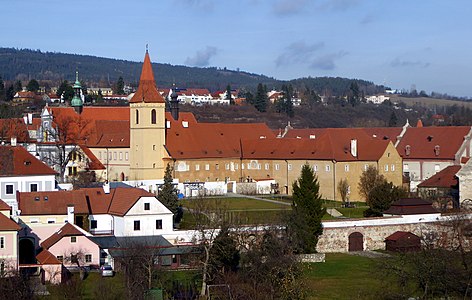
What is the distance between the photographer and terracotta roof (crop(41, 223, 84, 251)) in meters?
41.3

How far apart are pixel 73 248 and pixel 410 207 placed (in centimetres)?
1884

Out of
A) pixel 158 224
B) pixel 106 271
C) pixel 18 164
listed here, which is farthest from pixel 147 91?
pixel 106 271

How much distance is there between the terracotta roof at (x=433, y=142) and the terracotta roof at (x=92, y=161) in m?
22.0

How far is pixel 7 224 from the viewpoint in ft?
129

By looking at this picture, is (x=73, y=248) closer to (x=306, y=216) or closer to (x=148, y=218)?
(x=148, y=218)

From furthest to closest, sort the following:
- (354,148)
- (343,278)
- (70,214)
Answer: (354,148) < (70,214) < (343,278)

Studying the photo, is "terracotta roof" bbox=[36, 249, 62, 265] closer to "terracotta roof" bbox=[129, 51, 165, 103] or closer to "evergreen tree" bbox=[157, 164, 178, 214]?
"evergreen tree" bbox=[157, 164, 178, 214]

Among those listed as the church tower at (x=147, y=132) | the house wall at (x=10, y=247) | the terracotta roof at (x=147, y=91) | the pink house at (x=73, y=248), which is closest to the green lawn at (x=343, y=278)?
the pink house at (x=73, y=248)

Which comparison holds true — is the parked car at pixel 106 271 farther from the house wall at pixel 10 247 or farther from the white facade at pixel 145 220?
the white facade at pixel 145 220

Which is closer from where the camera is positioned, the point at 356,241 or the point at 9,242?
the point at 9,242

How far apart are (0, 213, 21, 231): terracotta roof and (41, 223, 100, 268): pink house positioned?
7.54 ft

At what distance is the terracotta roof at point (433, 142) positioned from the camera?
6756 centimetres

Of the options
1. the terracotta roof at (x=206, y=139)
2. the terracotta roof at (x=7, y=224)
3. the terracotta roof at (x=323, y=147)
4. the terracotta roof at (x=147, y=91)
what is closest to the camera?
the terracotta roof at (x=7, y=224)

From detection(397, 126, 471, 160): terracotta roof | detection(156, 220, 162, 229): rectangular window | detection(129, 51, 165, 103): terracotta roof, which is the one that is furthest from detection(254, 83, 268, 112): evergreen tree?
detection(156, 220, 162, 229): rectangular window
